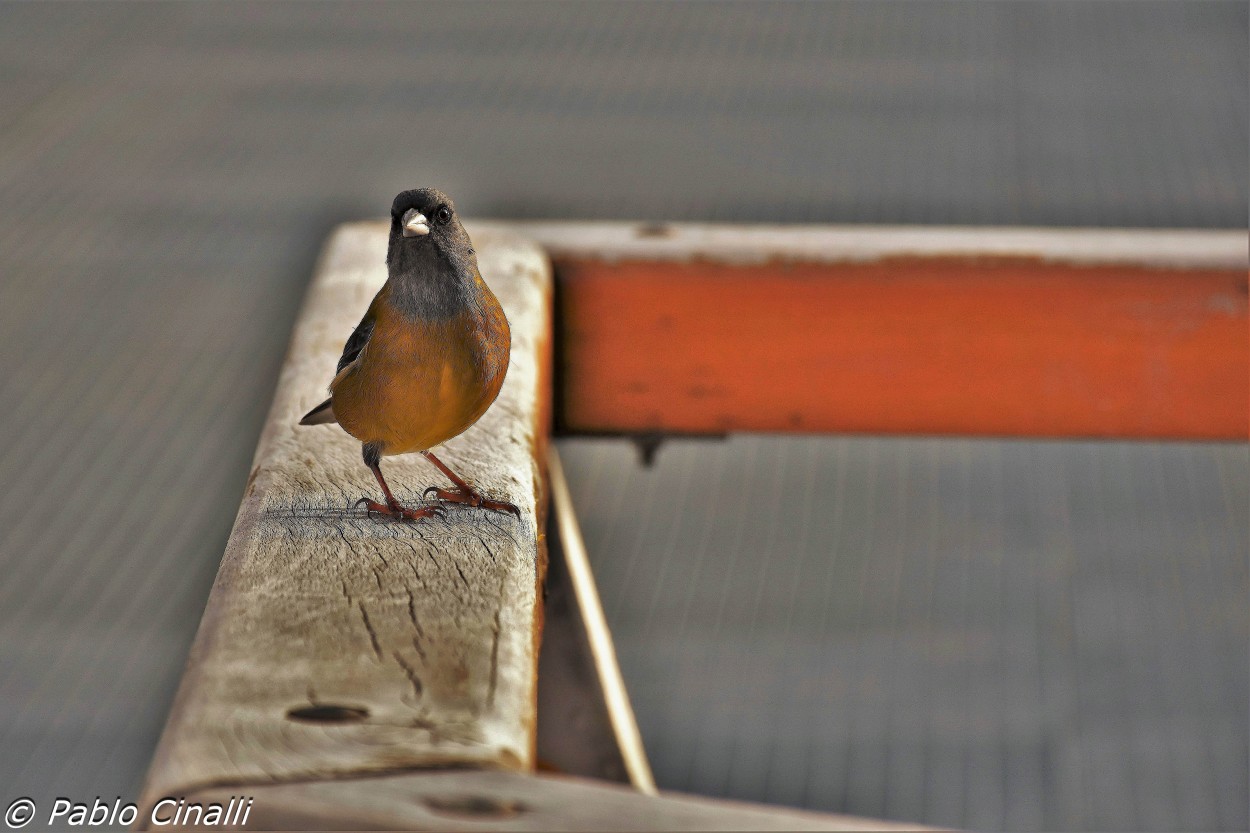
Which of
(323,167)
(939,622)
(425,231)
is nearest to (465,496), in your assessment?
(425,231)

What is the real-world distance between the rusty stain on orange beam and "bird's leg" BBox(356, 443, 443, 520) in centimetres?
50

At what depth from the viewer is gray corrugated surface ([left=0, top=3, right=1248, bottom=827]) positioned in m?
1.78

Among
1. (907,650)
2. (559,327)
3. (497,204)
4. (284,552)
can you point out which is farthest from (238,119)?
(284,552)

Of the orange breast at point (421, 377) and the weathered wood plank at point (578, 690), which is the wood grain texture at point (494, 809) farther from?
the weathered wood plank at point (578, 690)

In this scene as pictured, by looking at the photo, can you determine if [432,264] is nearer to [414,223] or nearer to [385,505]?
[414,223]

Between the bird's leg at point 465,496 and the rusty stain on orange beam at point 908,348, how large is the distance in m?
0.47

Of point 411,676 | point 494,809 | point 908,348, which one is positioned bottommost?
point 494,809

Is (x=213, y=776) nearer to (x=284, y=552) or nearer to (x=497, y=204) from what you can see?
(x=284, y=552)

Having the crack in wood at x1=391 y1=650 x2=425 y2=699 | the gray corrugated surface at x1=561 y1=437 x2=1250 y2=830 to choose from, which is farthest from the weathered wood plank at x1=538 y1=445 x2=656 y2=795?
the crack in wood at x1=391 y1=650 x2=425 y2=699

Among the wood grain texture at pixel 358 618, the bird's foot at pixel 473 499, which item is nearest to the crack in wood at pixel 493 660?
the wood grain texture at pixel 358 618

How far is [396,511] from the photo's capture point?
112 centimetres

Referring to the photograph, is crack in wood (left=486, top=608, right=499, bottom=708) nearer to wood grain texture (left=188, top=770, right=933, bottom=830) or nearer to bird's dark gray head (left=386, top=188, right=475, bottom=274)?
wood grain texture (left=188, top=770, right=933, bottom=830)
